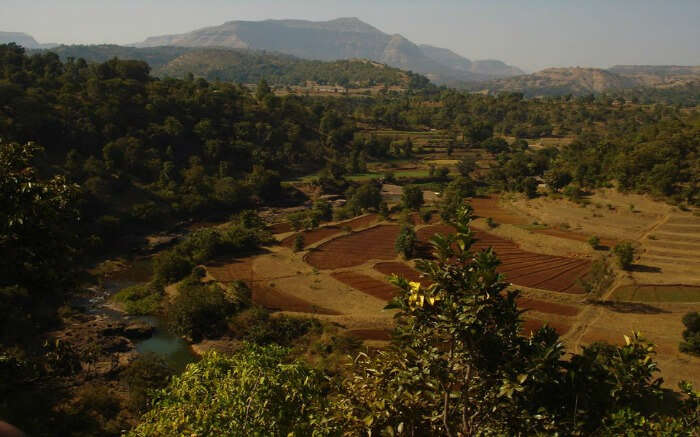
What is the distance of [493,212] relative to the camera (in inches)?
2235

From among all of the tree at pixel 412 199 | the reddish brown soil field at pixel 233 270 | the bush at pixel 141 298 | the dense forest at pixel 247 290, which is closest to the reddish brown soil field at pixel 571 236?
the dense forest at pixel 247 290

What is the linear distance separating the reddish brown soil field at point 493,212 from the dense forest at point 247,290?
4428mm

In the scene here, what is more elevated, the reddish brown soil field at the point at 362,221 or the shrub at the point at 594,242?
the shrub at the point at 594,242

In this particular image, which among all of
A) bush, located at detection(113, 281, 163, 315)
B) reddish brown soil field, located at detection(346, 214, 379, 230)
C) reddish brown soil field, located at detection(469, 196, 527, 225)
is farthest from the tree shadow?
bush, located at detection(113, 281, 163, 315)

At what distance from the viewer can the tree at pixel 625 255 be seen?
38.8 meters

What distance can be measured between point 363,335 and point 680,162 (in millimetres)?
45923

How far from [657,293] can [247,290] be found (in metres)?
31.5

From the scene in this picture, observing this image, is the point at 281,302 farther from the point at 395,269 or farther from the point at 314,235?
the point at 314,235

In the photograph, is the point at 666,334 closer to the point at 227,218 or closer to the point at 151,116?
the point at 227,218

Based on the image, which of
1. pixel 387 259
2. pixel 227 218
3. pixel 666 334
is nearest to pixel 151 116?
pixel 227 218

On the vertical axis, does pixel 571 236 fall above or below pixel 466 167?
below

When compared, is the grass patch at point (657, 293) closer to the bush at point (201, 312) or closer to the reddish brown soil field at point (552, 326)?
the reddish brown soil field at point (552, 326)

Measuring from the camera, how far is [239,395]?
26.8ft

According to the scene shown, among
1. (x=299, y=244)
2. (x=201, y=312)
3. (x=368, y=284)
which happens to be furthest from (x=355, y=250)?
(x=201, y=312)
